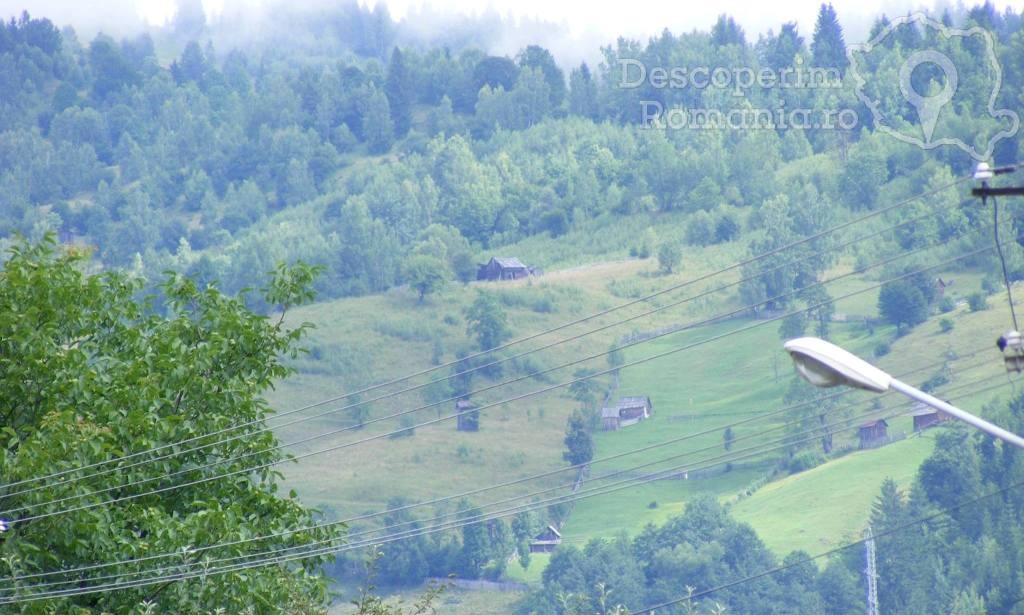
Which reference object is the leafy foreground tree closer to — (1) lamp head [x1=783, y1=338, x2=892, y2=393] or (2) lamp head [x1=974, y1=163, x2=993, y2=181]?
(1) lamp head [x1=783, y1=338, x2=892, y2=393]

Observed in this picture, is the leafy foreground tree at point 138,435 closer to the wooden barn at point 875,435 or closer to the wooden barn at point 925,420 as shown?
the wooden barn at point 875,435

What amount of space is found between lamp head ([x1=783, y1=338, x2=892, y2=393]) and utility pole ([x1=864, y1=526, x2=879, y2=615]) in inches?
4719

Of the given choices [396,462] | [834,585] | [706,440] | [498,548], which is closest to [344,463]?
[396,462]

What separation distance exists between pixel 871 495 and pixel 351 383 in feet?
199

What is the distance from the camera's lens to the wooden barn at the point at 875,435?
5920 inches

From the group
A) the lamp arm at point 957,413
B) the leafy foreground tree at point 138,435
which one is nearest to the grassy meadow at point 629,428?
the leafy foreground tree at point 138,435

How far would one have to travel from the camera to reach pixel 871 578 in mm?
129250

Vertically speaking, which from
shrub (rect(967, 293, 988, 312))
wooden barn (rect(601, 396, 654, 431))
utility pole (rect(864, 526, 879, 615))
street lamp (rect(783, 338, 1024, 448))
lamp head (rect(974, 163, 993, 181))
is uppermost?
shrub (rect(967, 293, 988, 312))

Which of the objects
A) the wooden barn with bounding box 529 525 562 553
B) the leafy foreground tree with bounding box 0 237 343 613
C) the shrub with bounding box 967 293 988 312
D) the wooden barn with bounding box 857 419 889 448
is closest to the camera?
the leafy foreground tree with bounding box 0 237 343 613

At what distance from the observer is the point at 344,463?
6166 inches

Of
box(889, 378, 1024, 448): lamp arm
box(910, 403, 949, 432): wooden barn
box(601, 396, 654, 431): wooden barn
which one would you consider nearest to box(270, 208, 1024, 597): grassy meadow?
box(910, 403, 949, 432): wooden barn

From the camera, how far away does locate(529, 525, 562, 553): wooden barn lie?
478ft

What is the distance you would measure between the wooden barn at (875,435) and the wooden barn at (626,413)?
23205mm

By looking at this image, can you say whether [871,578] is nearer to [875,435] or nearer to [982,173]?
[875,435]
